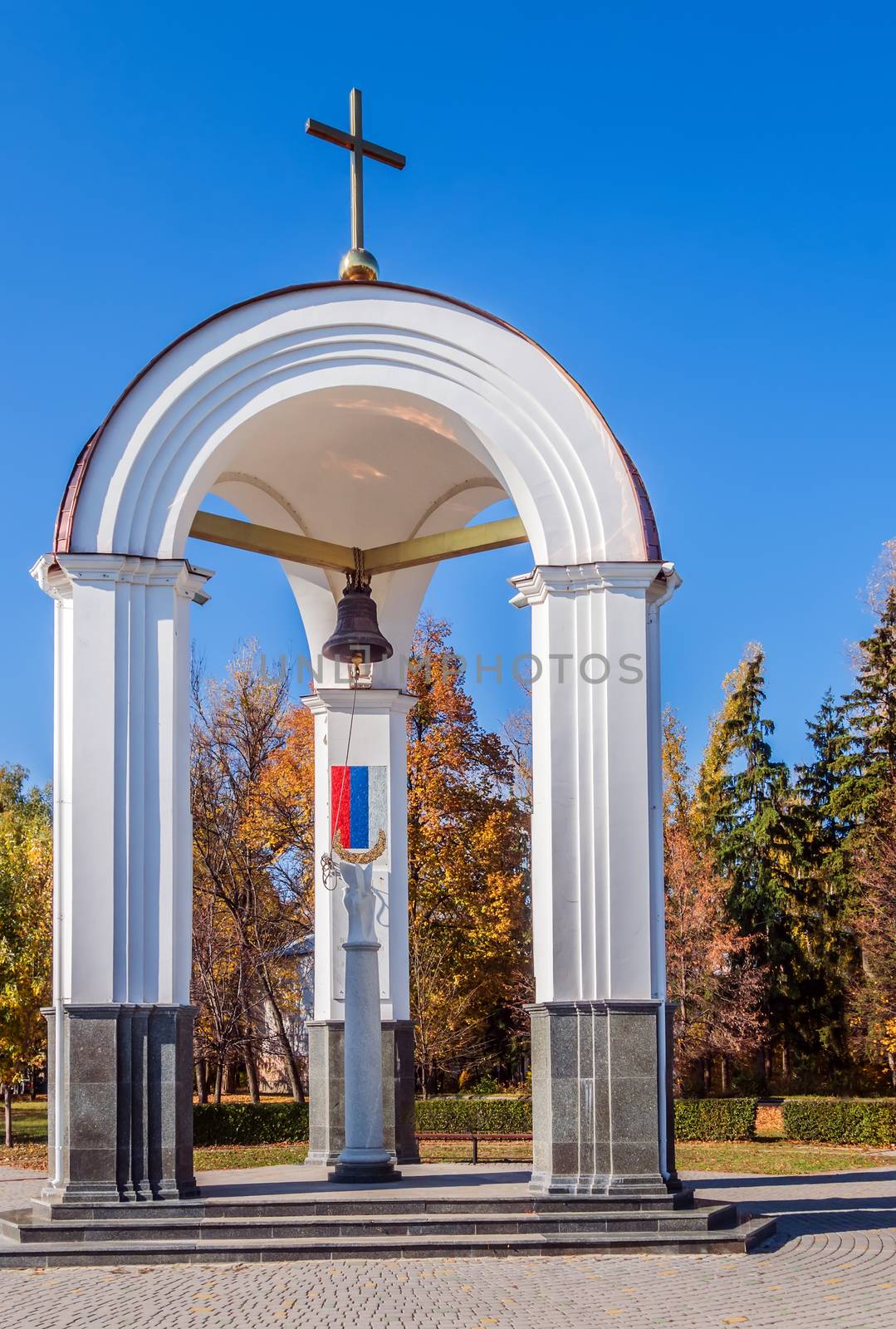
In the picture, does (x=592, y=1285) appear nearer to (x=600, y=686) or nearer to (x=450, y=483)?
(x=600, y=686)

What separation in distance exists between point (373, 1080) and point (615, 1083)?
225 centimetres

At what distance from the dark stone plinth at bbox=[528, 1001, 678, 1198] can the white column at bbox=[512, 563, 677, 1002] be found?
0.20 m

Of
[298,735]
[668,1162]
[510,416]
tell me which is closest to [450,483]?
[510,416]

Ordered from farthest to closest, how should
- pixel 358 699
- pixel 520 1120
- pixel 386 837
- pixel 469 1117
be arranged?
pixel 520 1120, pixel 469 1117, pixel 358 699, pixel 386 837

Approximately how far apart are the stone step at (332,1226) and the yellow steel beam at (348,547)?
5.52 metres

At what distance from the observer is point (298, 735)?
30.3 metres

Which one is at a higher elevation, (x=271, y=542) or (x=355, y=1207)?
(x=271, y=542)

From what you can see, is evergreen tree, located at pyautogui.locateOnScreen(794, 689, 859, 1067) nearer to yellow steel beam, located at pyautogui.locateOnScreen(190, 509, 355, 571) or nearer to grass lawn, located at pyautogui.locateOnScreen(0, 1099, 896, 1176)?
grass lawn, located at pyautogui.locateOnScreen(0, 1099, 896, 1176)

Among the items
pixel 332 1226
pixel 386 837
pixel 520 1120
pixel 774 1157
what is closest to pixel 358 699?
pixel 386 837

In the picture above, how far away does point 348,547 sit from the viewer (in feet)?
47.3

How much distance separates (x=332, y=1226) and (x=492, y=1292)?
1.73 metres

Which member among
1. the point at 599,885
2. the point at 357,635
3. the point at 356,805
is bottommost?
the point at 599,885

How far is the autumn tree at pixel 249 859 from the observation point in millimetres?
29516

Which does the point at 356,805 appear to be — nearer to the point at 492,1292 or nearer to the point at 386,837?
the point at 386,837
